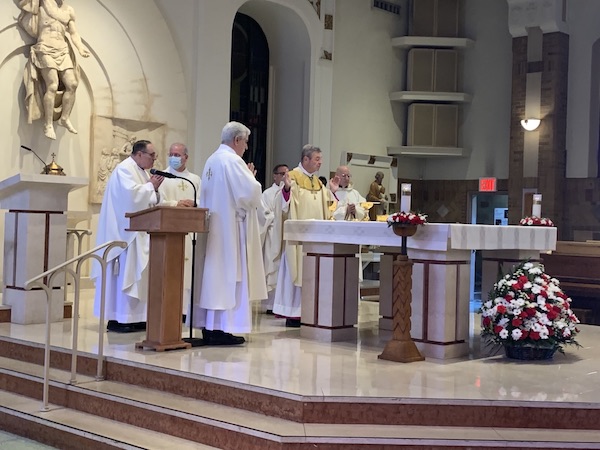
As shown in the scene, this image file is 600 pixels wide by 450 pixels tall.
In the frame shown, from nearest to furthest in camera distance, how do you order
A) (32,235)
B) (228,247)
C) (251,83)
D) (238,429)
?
(238,429) < (228,247) < (32,235) < (251,83)

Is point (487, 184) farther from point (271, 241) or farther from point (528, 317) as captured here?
point (528, 317)

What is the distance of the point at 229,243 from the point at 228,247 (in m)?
0.03

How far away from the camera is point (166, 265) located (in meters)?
6.02

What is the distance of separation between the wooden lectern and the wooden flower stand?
1.48 m

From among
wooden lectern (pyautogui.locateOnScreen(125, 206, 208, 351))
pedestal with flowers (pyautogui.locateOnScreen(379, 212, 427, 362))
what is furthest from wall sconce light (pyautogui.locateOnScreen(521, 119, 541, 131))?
wooden lectern (pyautogui.locateOnScreen(125, 206, 208, 351))

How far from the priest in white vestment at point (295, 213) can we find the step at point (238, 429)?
2466 millimetres

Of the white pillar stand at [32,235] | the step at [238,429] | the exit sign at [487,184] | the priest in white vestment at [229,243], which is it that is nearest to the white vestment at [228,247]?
the priest in white vestment at [229,243]

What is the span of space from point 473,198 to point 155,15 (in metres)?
6.98

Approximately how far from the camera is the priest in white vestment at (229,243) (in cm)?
630

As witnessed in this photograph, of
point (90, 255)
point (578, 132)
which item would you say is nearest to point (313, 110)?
point (578, 132)

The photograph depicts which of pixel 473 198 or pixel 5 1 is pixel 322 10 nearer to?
pixel 473 198

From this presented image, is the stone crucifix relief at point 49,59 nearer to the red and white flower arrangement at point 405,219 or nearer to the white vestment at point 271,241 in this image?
the white vestment at point 271,241

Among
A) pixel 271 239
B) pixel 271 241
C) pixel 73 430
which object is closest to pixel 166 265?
pixel 73 430

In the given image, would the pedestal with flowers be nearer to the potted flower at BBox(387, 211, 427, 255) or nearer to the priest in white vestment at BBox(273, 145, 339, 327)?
the potted flower at BBox(387, 211, 427, 255)
